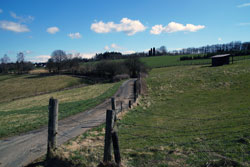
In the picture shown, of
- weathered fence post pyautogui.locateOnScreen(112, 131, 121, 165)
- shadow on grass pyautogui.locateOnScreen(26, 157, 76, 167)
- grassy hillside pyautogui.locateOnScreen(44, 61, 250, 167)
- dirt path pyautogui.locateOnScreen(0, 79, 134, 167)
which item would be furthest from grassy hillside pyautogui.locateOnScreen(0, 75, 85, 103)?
weathered fence post pyautogui.locateOnScreen(112, 131, 121, 165)

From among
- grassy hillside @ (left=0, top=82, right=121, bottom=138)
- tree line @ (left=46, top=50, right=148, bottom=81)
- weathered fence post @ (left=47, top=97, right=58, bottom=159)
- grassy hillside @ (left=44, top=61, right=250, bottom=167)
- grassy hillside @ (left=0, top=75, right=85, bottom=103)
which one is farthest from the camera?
tree line @ (left=46, top=50, right=148, bottom=81)

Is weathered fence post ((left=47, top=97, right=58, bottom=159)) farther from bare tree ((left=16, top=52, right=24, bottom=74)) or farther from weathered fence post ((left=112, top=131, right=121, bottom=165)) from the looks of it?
bare tree ((left=16, top=52, right=24, bottom=74))

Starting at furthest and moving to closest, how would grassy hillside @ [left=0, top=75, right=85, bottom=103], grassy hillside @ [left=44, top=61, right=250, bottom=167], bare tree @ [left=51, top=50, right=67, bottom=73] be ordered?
1. bare tree @ [left=51, top=50, right=67, bottom=73]
2. grassy hillside @ [left=0, top=75, right=85, bottom=103]
3. grassy hillside @ [left=44, top=61, right=250, bottom=167]

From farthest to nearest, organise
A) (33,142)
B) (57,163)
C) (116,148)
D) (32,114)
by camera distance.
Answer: (32,114), (33,142), (57,163), (116,148)

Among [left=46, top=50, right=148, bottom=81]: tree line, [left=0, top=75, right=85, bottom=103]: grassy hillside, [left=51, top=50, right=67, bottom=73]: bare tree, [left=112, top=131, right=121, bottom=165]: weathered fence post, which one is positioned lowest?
[left=0, top=75, right=85, bottom=103]: grassy hillside

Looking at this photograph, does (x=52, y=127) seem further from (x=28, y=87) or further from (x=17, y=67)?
(x=17, y=67)

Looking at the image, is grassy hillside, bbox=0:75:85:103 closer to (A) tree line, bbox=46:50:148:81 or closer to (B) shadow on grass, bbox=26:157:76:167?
(A) tree line, bbox=46:50:148:81

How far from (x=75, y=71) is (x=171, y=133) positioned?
8696 cm

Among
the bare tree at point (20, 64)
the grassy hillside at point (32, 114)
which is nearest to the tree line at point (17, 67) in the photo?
the bare tree at point (20, 64)

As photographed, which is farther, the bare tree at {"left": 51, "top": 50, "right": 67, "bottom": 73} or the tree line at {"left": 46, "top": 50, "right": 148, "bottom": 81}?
the bare tree at {"left": 51, "top": 50, "right": 67, "bottom": 73}

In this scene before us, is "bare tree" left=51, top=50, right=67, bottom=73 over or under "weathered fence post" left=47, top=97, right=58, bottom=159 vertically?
over

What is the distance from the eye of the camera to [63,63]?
100000 millimetres

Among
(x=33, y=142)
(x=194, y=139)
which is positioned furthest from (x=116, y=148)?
(x=33, y=142)

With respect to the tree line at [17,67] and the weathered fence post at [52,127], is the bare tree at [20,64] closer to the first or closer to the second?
the tree line at [17,67]
